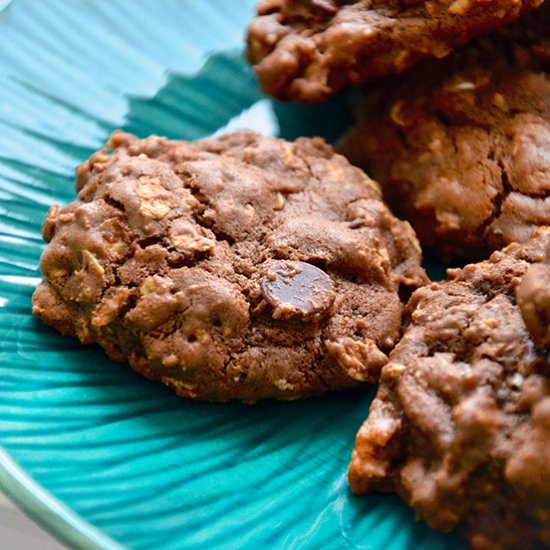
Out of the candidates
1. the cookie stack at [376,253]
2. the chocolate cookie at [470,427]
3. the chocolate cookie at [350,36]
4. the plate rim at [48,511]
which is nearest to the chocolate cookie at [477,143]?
the cookie stack at [376,253]

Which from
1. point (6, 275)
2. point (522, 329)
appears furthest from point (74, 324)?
point (522, 329)

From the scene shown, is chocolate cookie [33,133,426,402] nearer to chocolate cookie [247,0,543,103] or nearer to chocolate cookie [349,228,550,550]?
chocolate cookie [349,228,550,550]

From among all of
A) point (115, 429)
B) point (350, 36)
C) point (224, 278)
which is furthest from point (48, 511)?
point (350, 36)

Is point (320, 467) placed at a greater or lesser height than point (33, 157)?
lesser

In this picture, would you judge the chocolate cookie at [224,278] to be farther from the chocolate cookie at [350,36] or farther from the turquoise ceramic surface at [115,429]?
the chocolate cookie at [350,36]

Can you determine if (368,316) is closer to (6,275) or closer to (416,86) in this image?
(416,86)
